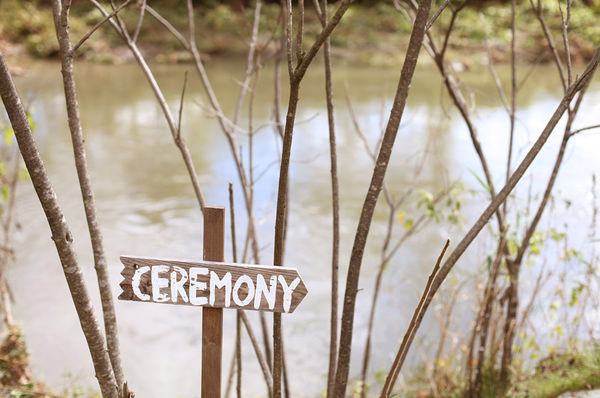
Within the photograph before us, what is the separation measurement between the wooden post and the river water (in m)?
0.65

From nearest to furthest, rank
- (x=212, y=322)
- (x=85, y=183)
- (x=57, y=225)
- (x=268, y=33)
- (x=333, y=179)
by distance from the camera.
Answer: (x=57, y=225)
(x=212, y=322)
(x=85, y=183)
(x=333, y=179)
(x=268, y=33)

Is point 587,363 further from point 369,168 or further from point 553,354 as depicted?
point 369,168

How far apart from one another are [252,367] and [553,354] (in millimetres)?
1352

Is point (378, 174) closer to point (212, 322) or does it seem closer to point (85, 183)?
point (212, 322)

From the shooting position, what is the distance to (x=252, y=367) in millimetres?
2893

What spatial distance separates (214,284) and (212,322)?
0.30 ft

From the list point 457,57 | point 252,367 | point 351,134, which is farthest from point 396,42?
point 252,367

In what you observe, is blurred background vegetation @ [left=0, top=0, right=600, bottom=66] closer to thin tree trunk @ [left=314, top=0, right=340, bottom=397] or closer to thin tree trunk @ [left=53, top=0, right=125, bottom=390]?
thin tree trunk @ [left=314, top=0, right=340, bottom=397]

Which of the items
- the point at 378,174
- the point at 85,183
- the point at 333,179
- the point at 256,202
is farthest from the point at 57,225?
the point at 256,202

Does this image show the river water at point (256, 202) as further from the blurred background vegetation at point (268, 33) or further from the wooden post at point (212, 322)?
the blurred background vegetation at point (268, 33)

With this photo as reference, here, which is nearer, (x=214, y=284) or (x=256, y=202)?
(x=214, y=284)

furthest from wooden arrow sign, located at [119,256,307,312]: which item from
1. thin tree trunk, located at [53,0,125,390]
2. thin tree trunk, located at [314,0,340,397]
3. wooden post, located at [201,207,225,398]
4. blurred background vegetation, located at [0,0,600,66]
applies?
blurred background vegetation, located at [0,0,600,66]

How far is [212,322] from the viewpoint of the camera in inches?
44.3

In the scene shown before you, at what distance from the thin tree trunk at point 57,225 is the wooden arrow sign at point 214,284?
77mm
